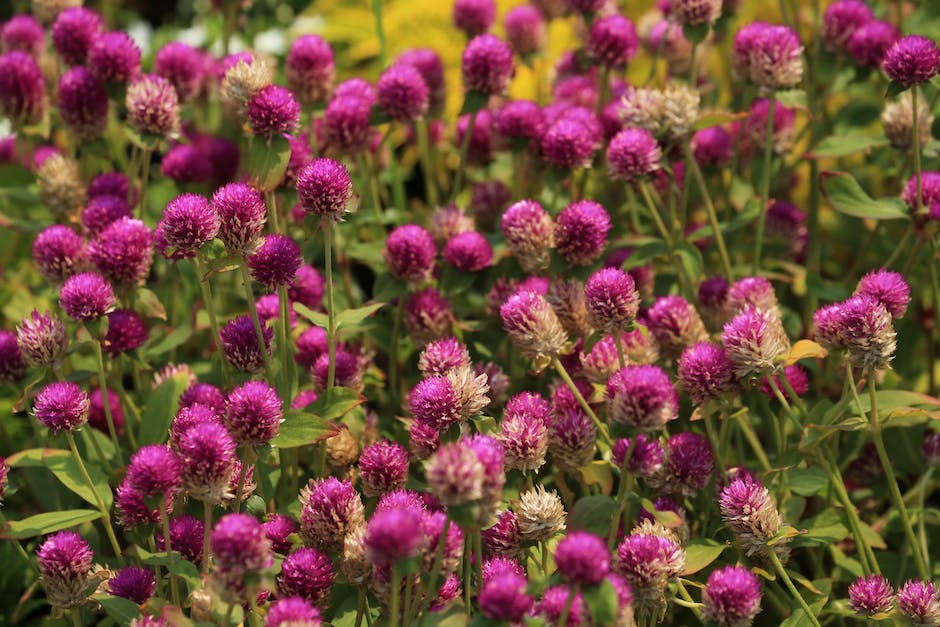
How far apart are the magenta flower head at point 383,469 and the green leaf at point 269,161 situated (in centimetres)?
50

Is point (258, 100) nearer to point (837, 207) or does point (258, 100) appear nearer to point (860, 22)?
point (837, 207)

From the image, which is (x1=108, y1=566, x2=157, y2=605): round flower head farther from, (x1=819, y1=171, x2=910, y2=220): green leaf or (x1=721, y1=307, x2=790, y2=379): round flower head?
(x1=819, y1=171, x2=910, y2=220): green leaf

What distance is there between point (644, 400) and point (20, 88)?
1729 mm

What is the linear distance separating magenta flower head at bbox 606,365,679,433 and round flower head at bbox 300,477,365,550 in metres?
0.41

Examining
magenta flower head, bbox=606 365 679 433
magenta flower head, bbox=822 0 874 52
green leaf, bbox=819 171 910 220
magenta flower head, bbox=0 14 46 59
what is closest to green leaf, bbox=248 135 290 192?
magenta flower head, bbox=606 365 679 433

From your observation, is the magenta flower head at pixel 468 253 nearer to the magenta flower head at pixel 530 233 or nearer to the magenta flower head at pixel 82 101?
the magenta flower head at pixel 530 233

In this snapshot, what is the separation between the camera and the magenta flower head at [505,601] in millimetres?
1277

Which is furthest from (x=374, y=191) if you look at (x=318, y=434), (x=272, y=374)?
(x=318, y=434)

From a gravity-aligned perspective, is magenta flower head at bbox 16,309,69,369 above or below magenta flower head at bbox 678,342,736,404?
above

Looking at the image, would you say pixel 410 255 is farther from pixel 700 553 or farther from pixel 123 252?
pixel 700 553

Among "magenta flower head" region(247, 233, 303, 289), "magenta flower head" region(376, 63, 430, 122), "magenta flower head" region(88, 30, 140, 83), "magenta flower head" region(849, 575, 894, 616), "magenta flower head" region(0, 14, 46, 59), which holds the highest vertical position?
"magenta flower head" region(88, 30, 140, 83)

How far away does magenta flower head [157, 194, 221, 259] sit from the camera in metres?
1.65

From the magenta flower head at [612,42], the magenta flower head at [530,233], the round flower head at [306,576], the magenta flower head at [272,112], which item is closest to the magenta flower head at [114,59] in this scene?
the magenta flower head at [272,112]

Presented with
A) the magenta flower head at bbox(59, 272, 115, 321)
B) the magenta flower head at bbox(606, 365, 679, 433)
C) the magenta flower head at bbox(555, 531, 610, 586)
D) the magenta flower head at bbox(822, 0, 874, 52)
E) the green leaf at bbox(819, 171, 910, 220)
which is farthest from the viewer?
the magenta flower head at bbox(822, 0, 874, 52)
